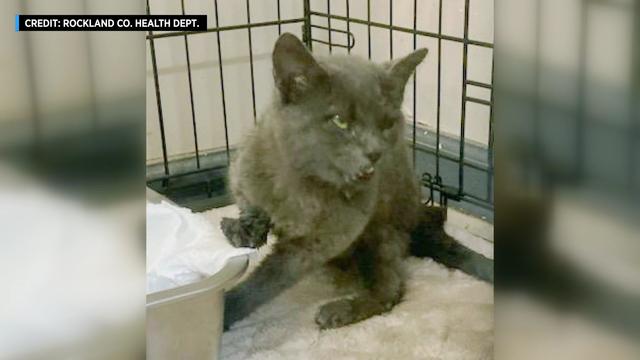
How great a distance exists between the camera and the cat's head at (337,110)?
0.89 m

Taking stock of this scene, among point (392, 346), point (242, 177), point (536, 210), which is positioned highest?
point (536, 210)

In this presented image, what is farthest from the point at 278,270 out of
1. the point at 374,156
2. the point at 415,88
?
the point at 415,88

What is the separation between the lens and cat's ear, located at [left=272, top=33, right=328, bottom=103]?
854 millimetres

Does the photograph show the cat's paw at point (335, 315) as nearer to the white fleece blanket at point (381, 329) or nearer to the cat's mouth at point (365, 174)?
the white fleece blanket at point (381, 329)

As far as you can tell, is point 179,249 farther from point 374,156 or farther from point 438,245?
point 438,245

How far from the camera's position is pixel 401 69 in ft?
3.12

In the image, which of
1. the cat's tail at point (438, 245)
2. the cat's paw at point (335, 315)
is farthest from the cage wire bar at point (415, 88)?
the cat's paw at point (335, 315)

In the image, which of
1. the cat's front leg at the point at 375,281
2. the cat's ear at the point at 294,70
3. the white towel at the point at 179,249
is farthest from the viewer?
the cat's front leg at the point at 375,281

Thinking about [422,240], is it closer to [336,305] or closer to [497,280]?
[336,305]

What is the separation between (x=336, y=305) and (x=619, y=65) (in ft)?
1.92

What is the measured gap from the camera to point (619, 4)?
430 millimetres

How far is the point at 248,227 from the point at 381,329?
195 millimetres

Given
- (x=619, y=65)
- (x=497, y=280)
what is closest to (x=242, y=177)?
(x=497, y=280)

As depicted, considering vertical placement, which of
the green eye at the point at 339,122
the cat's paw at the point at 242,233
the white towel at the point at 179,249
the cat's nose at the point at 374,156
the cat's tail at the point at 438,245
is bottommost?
the cat's tail at the point at 438,245
